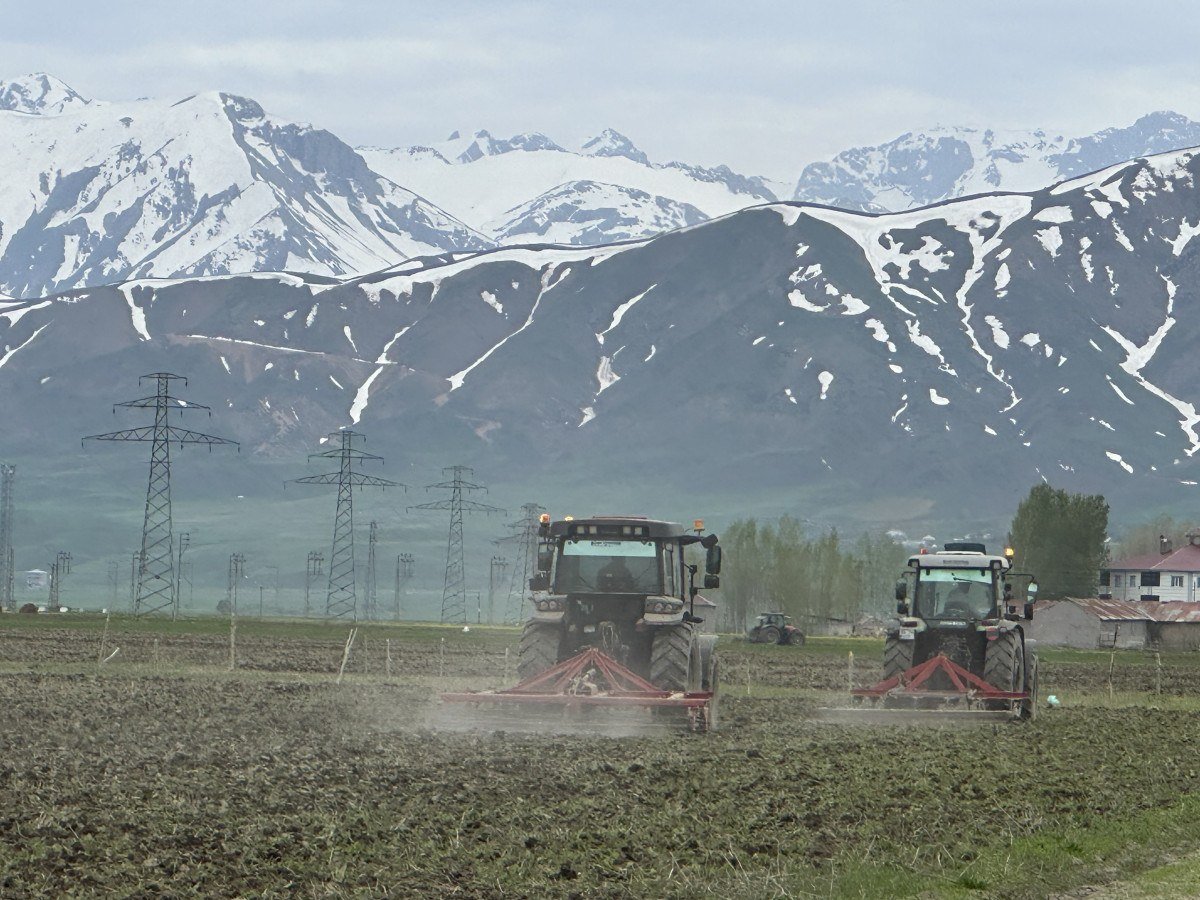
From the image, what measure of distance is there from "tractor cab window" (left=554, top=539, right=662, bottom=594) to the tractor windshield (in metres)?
8.56

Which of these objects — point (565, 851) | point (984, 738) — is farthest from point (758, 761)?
point (565, 851)

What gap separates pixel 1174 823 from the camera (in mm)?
23266

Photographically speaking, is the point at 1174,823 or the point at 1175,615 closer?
the point at 1174,823

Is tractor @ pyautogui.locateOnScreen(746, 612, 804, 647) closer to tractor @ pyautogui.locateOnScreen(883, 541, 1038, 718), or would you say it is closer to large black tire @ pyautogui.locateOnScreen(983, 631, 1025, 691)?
tractor @ pyautogui.locateOnScreen(883, 541, 1038, 718)

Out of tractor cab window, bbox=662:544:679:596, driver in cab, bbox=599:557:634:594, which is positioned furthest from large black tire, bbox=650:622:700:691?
driver in cab, bbox=599:557:634:594

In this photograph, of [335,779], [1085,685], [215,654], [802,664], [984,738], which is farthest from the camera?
[802,664]

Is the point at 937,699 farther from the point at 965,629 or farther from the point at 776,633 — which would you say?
the point at 776,633

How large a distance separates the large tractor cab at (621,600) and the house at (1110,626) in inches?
4058

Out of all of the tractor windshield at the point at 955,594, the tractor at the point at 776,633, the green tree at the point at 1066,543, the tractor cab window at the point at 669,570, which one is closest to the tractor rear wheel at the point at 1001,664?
the tractor windshield at the point at 955,594

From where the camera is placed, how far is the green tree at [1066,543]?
18775cm

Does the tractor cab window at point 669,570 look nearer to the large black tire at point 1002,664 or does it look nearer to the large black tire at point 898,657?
the large black tire at point 898,657

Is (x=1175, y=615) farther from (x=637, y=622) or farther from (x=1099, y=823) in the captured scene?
(x=1099, y=823)

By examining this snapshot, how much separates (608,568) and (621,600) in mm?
829

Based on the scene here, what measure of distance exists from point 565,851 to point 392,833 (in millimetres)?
1952
